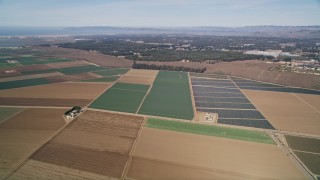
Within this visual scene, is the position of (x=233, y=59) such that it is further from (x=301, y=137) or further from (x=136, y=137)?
(x=136, y=137)

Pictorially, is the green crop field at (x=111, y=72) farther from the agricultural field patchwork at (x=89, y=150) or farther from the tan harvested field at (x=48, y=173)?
the tan harvested field at (x=48, y=173)

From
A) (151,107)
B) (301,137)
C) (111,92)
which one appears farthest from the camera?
(111,92)

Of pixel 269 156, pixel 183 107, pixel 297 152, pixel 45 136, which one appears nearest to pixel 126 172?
pixel 45 136

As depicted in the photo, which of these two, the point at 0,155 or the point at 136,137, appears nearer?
the point at 0,155

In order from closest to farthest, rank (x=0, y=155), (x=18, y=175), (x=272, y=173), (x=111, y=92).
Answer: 1. (x=18, y=175)
2. (x=272, y=173)
3. (x=0, y=155)
4. (x=111, y=92)

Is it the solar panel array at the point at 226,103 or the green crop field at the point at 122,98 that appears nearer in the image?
the solar panel array at the point at 226,103

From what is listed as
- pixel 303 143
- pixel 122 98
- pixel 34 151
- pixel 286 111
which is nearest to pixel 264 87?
pixel 286 111

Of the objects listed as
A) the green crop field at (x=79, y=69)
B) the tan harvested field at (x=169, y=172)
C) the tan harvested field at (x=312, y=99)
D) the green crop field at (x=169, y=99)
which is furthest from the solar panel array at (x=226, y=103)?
the green crop field at (x=79, y=69)
